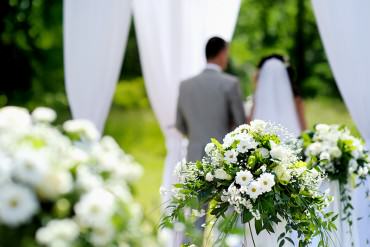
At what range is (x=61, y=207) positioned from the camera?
140 cm

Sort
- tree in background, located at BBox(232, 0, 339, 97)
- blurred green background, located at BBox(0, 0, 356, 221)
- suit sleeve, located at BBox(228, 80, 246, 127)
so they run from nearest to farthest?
suit sleeve, located at BBox(228, 80, 246, 127) < blurred green background, located at BBox(0, 0, 356, 221) < tree in background, located at BBox(232, 0, 339, 97)

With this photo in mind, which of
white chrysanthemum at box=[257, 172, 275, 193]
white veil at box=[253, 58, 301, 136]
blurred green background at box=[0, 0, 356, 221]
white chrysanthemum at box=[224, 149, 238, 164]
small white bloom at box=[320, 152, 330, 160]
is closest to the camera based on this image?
white chrysanthemum at box=[257, 172, 275, 193]

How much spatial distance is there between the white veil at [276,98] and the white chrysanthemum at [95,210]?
4.22 metres

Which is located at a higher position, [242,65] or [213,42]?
[242,65]

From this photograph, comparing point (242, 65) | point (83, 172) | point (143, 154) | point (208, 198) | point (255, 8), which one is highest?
point (255, 8)

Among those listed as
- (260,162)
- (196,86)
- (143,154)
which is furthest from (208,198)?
(143,154)

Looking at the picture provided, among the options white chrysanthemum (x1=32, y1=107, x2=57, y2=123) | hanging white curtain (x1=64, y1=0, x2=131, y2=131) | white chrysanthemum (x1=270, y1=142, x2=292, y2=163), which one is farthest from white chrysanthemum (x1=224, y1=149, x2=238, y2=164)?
hanging white curtain (x1=64, y1=0, x2=131, y2=131)

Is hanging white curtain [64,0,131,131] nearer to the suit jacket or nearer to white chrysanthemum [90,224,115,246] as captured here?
the suit jacket

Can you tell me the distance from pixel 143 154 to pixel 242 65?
7.94ft

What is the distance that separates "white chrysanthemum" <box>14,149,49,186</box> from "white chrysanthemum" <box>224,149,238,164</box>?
4.30ft

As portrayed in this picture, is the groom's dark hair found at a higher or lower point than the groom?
higher

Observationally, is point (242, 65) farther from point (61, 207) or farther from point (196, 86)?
point (61, 207)

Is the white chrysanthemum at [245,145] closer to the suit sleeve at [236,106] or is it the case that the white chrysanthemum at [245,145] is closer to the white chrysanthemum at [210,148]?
the white chrysanthemum at [210,148]

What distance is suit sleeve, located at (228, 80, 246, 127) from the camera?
→ 455cm
